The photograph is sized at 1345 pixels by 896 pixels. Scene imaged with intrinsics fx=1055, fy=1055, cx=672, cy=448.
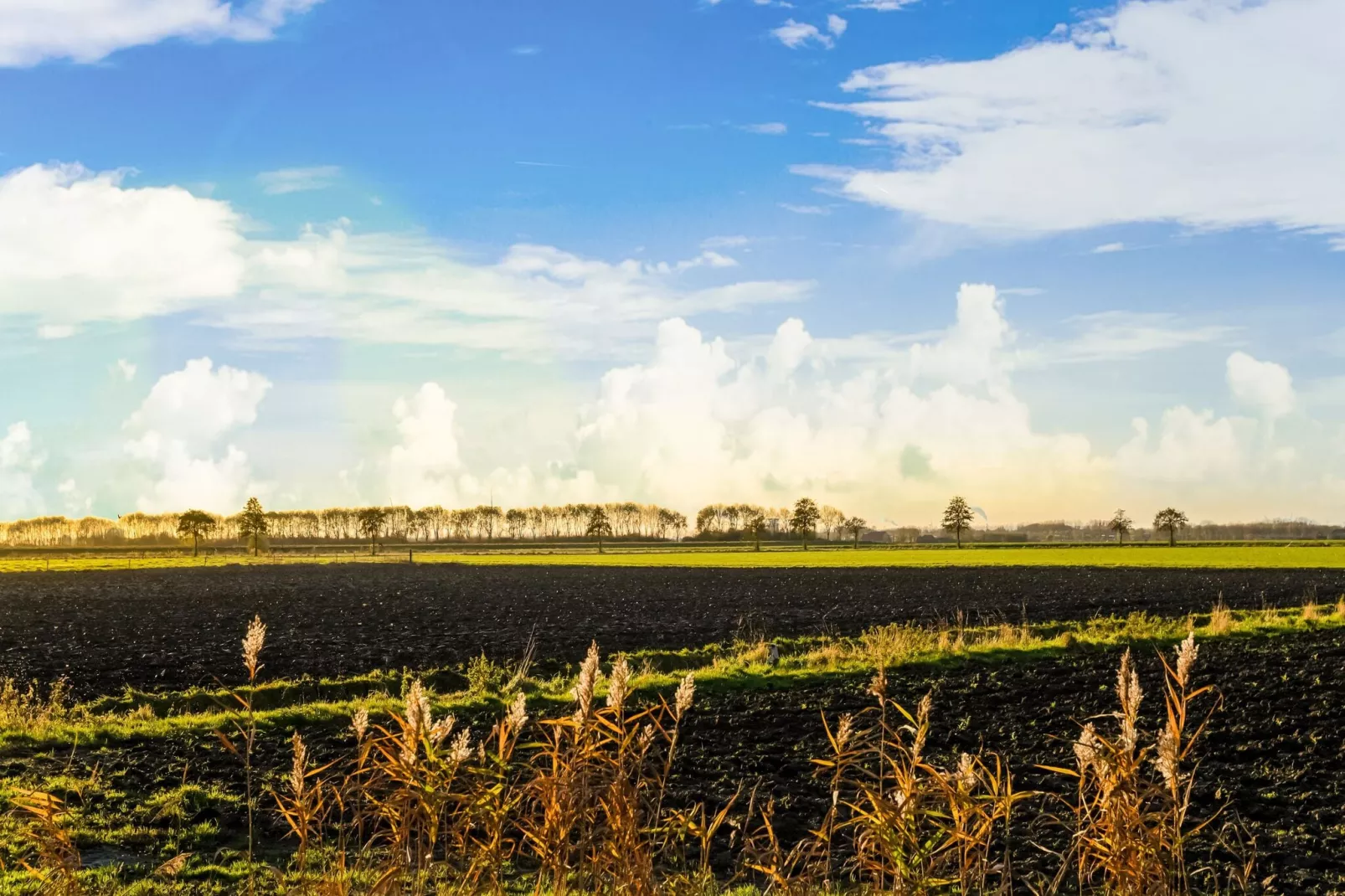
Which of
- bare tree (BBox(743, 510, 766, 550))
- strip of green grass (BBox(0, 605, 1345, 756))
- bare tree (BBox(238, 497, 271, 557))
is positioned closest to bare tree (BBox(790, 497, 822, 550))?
bare tree (BBox(743, 510, 766, 550))

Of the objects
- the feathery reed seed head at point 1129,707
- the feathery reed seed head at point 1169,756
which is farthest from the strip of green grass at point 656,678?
the feathery reed seed head at point 1169,756

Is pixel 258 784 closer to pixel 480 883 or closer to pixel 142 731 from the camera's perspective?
pixel 142 731

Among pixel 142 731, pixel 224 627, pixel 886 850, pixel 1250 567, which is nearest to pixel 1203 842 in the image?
pixel 886 850

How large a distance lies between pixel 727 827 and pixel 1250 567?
7592 cm

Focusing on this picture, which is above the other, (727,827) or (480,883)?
(480,883)

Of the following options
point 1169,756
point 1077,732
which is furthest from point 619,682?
point 1077,732

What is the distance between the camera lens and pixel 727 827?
40.4 ft

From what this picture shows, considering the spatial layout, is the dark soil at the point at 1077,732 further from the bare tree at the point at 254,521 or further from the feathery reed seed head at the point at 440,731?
the bare tree at the point at 254,521

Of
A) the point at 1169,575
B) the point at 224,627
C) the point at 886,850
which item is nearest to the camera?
the point at 886,850

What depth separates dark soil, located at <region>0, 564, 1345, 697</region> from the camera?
2989 cm

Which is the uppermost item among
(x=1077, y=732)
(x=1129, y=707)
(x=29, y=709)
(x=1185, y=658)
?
(x=1185, y=658)

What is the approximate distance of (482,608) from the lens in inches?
1842

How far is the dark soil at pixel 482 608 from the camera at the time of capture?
29891 millimetres

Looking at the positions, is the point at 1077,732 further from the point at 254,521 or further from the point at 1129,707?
the point at 254,521
